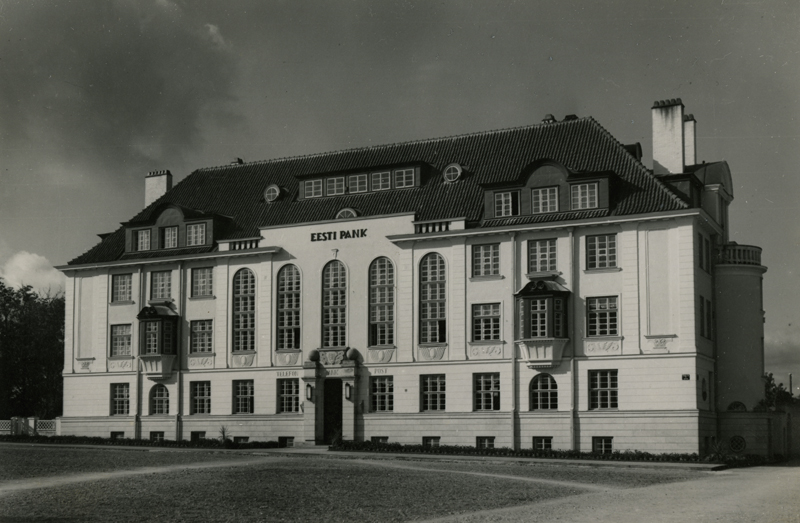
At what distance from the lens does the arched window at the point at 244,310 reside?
51969 mm

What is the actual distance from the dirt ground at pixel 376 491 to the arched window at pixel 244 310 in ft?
51.2

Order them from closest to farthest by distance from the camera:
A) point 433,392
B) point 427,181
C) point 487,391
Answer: point 487,391
point 433,392
point 427,181

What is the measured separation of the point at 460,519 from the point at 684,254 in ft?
84.1

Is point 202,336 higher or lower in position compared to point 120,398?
Result: higher

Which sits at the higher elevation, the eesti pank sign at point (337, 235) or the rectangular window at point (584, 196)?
the rectangular window at point (584, 196)

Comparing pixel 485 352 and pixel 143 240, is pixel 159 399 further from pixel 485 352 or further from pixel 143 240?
pixel 485 352

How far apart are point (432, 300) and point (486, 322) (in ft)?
9.58

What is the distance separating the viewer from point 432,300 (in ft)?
157

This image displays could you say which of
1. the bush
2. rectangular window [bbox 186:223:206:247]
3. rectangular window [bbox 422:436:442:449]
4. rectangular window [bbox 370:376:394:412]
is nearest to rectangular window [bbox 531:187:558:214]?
rectangular window [bbox 370:376:394:412]

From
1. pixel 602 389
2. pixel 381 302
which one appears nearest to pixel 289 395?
pixel 381 302

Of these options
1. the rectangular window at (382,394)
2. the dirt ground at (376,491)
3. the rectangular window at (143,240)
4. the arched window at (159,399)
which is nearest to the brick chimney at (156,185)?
the rectangular window at (143,240)

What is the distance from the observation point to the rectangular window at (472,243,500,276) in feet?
153

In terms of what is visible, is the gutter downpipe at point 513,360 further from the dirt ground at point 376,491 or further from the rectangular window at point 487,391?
the dirt ground at point 376,491

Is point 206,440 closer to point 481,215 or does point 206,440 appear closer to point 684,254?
point 481,215
